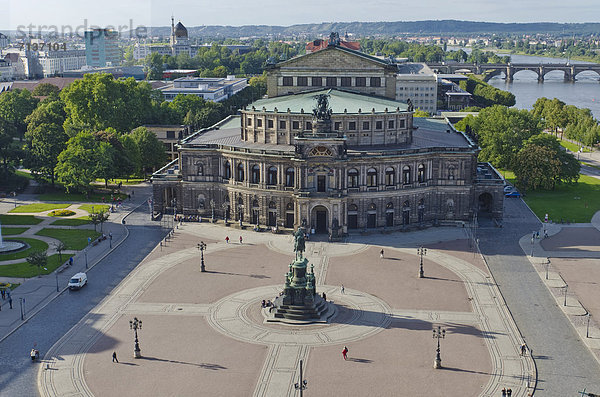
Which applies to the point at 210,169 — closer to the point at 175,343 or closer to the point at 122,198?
the point at 122,198

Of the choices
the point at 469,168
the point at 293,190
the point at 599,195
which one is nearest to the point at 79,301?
the point at 293,190

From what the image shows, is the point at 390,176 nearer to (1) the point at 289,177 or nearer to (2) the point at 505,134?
(1) the point at 289,177

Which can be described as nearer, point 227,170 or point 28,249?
point 28,249

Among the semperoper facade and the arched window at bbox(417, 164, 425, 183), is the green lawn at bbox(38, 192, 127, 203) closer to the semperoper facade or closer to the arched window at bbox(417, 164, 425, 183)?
the semperoper facade


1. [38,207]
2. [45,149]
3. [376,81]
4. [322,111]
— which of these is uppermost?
[376,81]

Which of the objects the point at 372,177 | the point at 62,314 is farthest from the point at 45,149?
the point at 62,314

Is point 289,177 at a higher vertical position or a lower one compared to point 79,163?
higher

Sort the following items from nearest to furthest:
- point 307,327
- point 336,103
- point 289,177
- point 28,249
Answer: point 307,327 → point 28,249 → point 289,177 → point 336,103

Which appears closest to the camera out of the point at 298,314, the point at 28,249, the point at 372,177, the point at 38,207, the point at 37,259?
the point at 298,314
